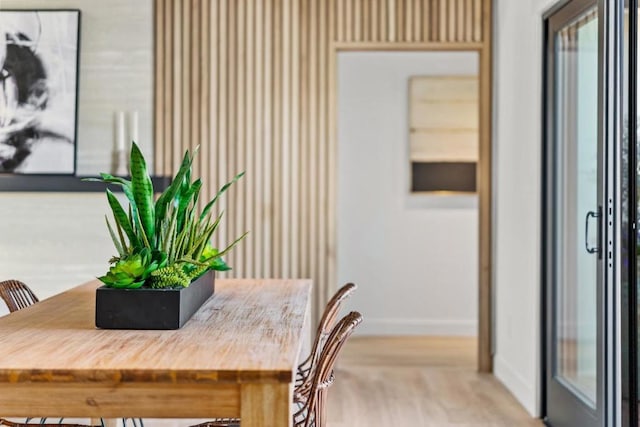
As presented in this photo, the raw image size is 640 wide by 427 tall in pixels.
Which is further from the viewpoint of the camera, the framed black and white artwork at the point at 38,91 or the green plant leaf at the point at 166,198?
the framed black and white artwork at the point at 38,91

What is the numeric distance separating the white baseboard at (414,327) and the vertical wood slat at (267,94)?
1.56 m

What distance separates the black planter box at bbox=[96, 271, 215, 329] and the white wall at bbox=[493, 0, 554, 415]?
7.69ft

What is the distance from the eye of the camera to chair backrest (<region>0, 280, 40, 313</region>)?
2.98m

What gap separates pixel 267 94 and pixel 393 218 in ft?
6.33

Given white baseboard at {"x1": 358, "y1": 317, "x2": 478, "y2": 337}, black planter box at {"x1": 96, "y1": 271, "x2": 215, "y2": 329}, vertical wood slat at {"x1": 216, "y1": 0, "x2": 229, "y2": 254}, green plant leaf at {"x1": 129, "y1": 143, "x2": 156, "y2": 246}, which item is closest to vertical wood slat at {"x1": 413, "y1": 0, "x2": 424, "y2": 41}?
vertical wood slat at {"x1": 216, "y1": 0, "x2": 229, "y2": 254}

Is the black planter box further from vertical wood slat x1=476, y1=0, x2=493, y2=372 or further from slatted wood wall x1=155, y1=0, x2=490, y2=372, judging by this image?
vertical wood slat x1=476, y1=0, x2=493, y2=372

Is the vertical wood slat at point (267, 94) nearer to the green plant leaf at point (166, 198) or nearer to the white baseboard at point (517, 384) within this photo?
the white baseboard at point (517, 384)

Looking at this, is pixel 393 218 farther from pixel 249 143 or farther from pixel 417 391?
pixel 417 391

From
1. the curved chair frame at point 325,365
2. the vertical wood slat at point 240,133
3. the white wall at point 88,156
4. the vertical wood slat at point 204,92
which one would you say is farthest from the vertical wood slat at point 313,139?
the curved chair frame at point 325,365

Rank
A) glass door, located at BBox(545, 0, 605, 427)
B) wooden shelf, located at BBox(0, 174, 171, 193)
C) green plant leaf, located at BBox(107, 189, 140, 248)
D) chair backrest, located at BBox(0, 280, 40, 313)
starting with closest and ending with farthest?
green plant leaf, located at BBox(107, 189, 140, 248) → chair backrest, located at BBox(0, 280, 40, 313) → glass door, located at BBox(545, 0, 605, 427) → wooden shelf, located at BBox(0, 174, 171, 193)

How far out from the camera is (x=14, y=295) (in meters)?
3.04

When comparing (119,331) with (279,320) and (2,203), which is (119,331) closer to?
(279,320)

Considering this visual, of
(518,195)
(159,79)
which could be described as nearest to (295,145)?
(159,79)

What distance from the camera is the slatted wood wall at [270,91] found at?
504 cm
